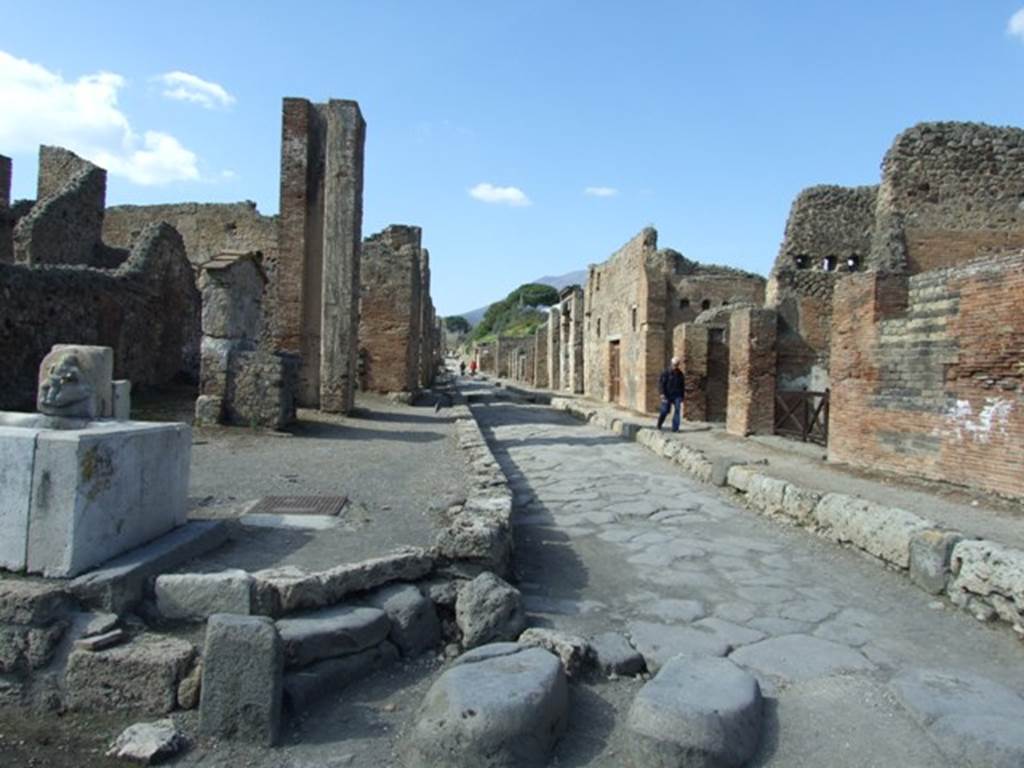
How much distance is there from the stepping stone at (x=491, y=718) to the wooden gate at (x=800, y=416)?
35.8 ft

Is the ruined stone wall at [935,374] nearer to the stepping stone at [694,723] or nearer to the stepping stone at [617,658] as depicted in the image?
the stepping stone at [617,658]

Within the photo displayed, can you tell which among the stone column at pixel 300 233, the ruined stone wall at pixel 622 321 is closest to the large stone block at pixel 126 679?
the stone column at pixel 300 233

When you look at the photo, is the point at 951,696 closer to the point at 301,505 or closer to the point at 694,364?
the point at 301,505

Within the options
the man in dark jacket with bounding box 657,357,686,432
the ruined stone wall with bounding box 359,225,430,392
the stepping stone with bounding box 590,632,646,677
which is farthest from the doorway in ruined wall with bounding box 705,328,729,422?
the stepping stone with bounding box 590,632,646,677

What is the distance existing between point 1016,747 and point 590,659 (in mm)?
1793

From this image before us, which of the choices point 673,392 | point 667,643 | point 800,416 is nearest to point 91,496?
point 667,643

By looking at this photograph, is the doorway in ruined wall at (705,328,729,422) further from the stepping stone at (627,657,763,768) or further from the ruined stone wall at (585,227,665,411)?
the stepping stone at (627,657,763,768)

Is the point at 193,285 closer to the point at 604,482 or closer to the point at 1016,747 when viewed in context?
the point at 604,482

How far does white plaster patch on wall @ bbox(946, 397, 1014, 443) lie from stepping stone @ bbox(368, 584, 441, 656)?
608 cm

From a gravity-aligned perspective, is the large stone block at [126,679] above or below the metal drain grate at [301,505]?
below

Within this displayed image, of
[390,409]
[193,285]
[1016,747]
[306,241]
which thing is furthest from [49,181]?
[1016,747]

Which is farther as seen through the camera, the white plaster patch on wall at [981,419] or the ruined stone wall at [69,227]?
the ruined stone wall at [69,227]

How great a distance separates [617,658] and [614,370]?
20.8m

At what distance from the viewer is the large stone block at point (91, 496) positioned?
3.52 meters
